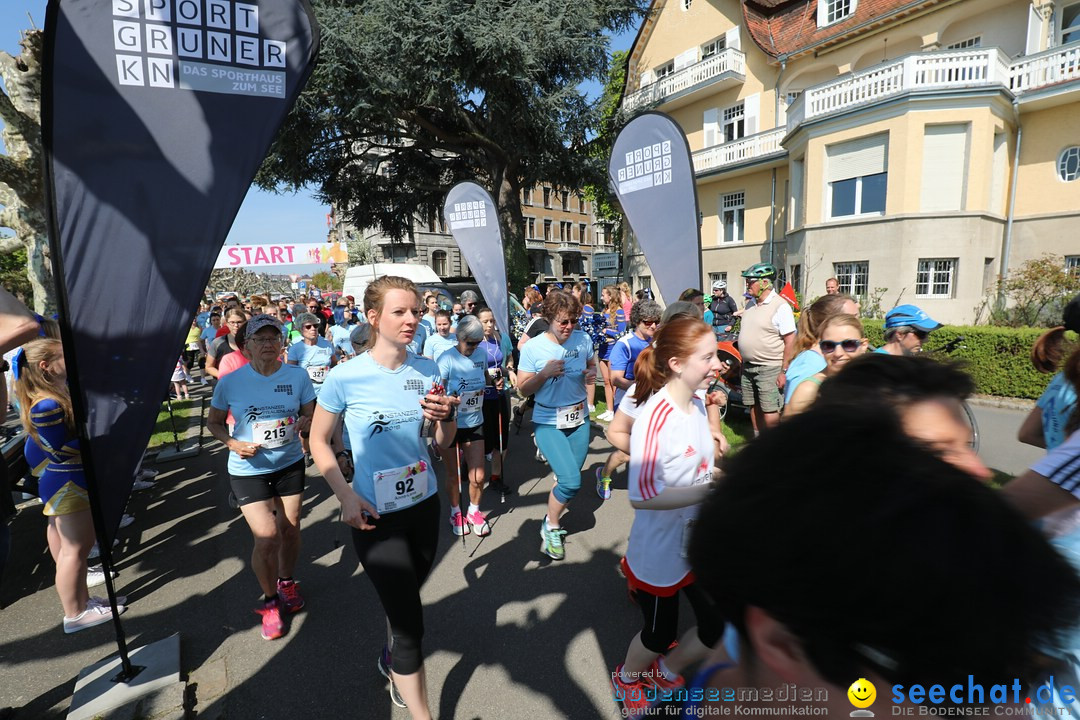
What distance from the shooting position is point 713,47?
73.3 ft

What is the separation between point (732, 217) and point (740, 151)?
2.71 metres

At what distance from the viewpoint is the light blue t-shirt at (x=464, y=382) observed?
4555 mm

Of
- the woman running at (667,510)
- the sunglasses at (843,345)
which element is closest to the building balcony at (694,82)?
the sunglasses at (843,345)

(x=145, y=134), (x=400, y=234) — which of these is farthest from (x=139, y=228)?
(x=400, y=234)

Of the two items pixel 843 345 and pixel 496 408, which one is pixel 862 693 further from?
pixel 496 408

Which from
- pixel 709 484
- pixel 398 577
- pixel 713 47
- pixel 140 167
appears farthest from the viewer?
pixel 713 47

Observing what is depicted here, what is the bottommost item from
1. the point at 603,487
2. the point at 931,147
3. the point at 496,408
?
the point at 603,487

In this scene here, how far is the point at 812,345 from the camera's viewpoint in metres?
3.50

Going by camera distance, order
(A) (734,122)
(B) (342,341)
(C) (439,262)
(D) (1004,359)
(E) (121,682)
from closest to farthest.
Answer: (E) (121,682) < (B) (342,341) < (D) (1004,359) < (A) (734,122) < (C) (439,262)

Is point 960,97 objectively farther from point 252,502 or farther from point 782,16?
point 252,502

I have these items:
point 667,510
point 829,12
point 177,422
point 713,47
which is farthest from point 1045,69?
point 177,422

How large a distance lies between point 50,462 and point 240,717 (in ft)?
6.81

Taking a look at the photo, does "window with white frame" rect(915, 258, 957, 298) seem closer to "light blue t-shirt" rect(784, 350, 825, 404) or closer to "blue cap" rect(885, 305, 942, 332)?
"blue cap" rect(885, 305, 942, 332)

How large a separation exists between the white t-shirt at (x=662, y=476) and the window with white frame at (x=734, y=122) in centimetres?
2293
